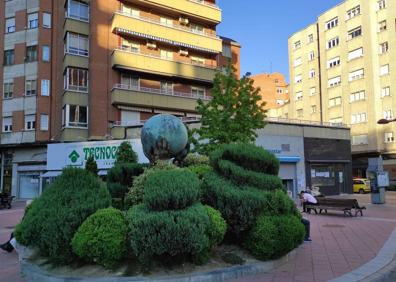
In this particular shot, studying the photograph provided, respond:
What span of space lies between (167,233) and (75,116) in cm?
2637

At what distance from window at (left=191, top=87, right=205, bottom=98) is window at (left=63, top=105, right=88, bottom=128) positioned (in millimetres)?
9876

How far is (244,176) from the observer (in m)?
8.15

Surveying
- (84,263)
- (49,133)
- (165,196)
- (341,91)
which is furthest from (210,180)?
(341,91)

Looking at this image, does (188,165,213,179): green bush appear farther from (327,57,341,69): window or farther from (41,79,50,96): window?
(327,57,341,69): window

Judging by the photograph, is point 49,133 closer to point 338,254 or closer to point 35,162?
point 35,162

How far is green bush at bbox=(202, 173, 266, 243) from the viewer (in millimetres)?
7703

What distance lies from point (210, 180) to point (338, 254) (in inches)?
138

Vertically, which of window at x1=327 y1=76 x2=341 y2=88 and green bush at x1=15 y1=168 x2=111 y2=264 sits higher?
window at x1=327 y1=76 x2=341 y2=88

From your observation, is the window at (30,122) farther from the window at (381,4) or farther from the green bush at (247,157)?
the window at (381,4)

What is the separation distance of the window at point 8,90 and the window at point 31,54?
2614 millimetres

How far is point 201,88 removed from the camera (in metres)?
36.4

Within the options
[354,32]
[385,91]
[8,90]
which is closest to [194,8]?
[8,90]

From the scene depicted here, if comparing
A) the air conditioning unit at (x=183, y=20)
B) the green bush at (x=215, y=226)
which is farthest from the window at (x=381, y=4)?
the green bush at (x=215, y=226)

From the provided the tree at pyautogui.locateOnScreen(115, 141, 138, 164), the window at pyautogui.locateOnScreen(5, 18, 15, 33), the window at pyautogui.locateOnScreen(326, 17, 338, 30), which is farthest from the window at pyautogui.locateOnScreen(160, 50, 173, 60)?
the window at pyautogui.locateOnScreen(326, 17, 338, 30)
